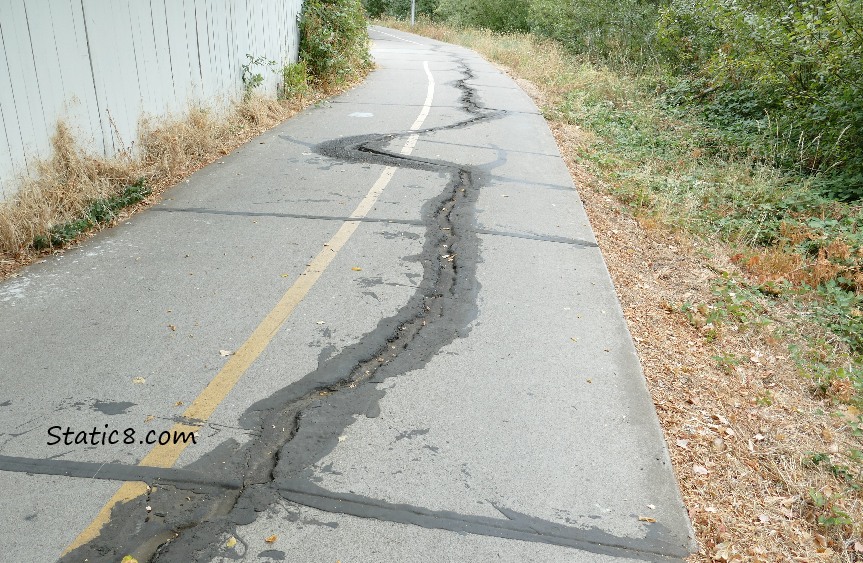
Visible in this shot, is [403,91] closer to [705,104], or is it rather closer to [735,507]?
[705,104]

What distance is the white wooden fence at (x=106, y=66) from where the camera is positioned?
620cm

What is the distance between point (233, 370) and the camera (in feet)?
14.3

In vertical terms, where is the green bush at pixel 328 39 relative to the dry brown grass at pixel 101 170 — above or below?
above

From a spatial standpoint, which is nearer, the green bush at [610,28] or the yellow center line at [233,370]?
the yellow center line at [233,370]

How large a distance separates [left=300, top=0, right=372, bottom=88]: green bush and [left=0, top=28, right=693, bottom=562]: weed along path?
824cm

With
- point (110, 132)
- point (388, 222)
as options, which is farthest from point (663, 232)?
point (110, 132)

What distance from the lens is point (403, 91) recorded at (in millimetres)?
16031

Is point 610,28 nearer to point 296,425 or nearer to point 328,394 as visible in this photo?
point 328,394

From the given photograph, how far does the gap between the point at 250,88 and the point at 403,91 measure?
195 inches

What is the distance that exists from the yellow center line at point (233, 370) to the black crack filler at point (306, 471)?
63 millimetres

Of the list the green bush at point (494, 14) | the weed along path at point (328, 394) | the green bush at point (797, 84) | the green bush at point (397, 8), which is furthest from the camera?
the green bush at point (397, 8)

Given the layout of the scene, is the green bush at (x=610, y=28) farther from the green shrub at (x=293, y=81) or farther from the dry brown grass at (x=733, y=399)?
the dry brown grass at (x=733, y=399)

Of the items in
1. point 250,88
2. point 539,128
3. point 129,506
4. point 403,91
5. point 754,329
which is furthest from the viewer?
point 403,91

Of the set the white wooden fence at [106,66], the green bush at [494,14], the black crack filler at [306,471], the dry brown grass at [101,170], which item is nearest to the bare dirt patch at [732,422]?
the black crack filler at [306,471]
